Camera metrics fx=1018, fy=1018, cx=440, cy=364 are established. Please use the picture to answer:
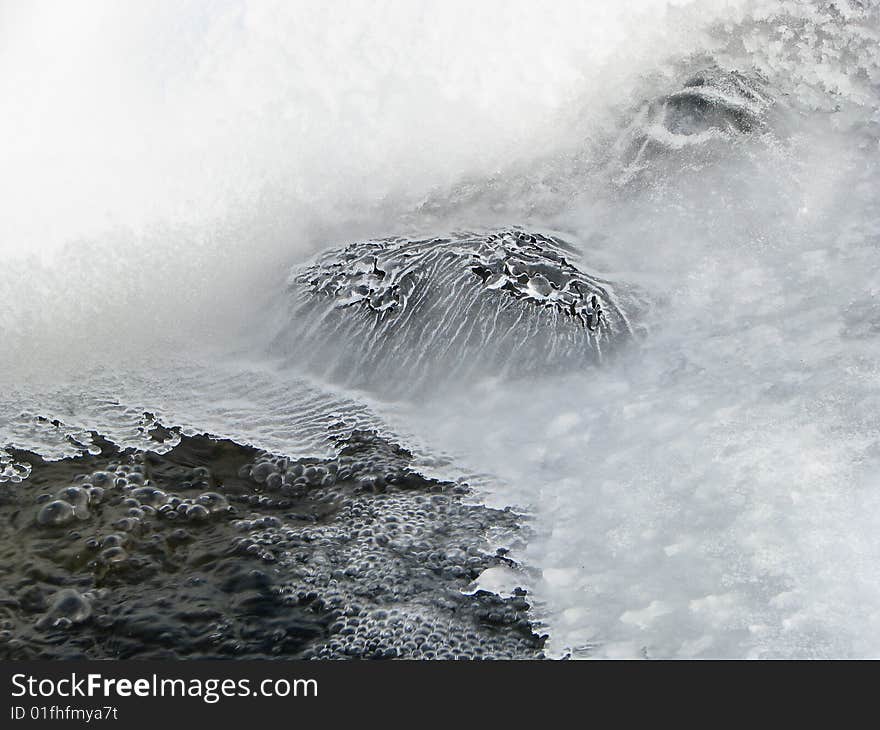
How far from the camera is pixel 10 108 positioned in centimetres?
403

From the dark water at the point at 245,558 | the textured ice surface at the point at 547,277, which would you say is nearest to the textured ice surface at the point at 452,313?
the textured ice surface at the point at 547,277

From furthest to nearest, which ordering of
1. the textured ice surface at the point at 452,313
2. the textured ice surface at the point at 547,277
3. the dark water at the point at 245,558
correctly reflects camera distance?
the textured ice surface at the point at 452,313
the textured ice surface at the point at 547,277
the dark water at the point at 245,558

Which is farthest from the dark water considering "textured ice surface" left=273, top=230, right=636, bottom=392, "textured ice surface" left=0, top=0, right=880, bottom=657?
"textured ice surface" left=273, top=230, right=636, bottom=392

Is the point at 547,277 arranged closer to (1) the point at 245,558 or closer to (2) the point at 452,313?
(2) the point at 452,313

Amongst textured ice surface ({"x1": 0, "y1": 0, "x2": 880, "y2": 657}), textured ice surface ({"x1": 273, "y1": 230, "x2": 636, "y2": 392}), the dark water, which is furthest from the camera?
textured ice surface ({"x1": 273, "y1": 230, "x2": 636, "y2": 392})

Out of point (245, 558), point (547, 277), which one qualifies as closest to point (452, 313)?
point (547, 277)

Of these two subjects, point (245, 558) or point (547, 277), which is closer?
point (245, 558)

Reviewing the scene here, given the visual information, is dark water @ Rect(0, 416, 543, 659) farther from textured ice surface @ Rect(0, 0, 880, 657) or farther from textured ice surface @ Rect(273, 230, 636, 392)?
textured ice surface @ Rect(273, 230, 636, 392)

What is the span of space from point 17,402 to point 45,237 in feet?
2.41

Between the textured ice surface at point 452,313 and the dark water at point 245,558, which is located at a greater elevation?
the textured ice surface at point 452,313

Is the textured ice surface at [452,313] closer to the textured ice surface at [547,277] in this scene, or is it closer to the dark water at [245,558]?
the textured ice surface at [547,277]

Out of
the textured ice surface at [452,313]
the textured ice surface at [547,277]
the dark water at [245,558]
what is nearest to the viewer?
the dark water at [245,558]

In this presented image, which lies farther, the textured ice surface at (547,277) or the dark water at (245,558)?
the textured ice surface at (547,277)

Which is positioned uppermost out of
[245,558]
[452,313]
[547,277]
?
[547,277]
